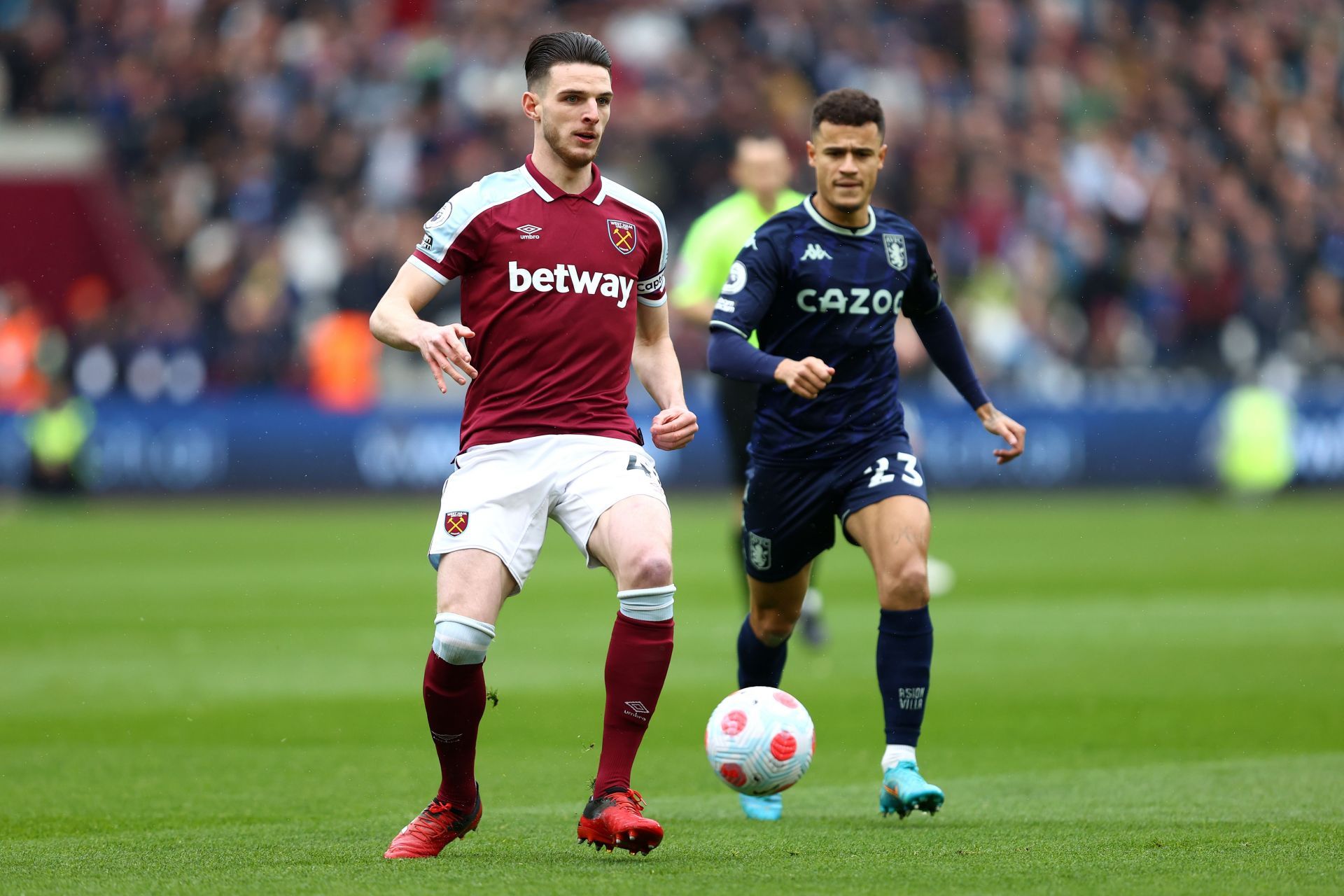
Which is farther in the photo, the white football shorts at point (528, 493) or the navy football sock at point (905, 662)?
the navy football sock at point (905, 662)

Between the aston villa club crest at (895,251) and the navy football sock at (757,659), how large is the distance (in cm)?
138

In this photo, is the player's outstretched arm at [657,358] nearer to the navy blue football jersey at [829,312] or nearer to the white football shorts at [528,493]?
the white football shorts at [528,493]

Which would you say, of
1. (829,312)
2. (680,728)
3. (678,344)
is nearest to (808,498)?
(829,312)

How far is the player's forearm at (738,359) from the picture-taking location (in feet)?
20.7

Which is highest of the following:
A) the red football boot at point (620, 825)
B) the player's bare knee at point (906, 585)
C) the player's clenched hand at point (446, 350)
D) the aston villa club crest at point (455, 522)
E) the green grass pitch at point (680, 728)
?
the player's clenched hand at point (446, 350)

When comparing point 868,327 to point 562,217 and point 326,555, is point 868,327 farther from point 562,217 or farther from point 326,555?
point 326,555

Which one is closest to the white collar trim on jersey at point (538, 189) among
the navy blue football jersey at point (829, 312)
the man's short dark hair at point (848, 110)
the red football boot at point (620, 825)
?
the navy blue football jersey at point (829, 312)

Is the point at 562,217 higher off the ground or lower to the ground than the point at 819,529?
higher

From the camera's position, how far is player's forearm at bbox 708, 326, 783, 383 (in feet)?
20.7

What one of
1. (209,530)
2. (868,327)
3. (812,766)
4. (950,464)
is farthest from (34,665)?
(950,464)

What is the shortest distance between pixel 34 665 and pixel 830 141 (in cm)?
620

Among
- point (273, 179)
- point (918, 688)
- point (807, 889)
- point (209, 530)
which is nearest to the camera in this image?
point (807, 889)

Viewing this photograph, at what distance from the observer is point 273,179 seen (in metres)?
24.9

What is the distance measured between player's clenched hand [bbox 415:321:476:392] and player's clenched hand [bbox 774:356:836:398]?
118cm
